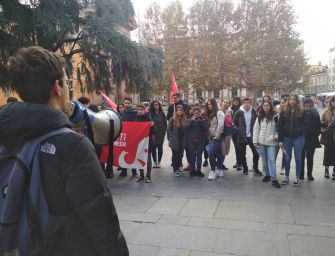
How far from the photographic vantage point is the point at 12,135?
1521 millimetres

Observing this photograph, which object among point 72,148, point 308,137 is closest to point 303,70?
point 308,137

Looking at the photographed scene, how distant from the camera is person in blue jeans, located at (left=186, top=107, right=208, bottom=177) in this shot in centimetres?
845

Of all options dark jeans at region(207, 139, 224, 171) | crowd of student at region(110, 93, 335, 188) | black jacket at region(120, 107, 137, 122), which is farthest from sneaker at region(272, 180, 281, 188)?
black jacket at region(120, 107, 137, 122)

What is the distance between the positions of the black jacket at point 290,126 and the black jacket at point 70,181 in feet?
21.2

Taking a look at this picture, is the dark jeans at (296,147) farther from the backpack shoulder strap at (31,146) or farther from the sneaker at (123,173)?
the backpack shoulder strap at (31,146)

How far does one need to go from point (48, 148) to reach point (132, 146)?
22.7 feet

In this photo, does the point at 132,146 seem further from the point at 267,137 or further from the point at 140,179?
the point at 267,137

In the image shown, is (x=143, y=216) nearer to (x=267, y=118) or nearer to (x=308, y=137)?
(x=267, y=118)

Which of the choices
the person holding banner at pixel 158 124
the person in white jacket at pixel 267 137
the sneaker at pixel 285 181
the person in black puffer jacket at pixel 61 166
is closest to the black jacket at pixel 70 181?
the person in black puffer jacket at pixel 61 166

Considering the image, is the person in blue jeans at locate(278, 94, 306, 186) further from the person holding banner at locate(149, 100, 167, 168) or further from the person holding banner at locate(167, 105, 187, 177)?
the person holding banner at locate(149, 100, 167, 168)

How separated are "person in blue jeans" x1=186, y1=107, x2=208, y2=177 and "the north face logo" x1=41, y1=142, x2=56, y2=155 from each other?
23.0 ft

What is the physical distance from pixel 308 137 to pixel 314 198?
1.82 meters

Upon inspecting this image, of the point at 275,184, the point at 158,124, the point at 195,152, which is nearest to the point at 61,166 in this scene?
the point at 275,184

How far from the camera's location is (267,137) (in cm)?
759
